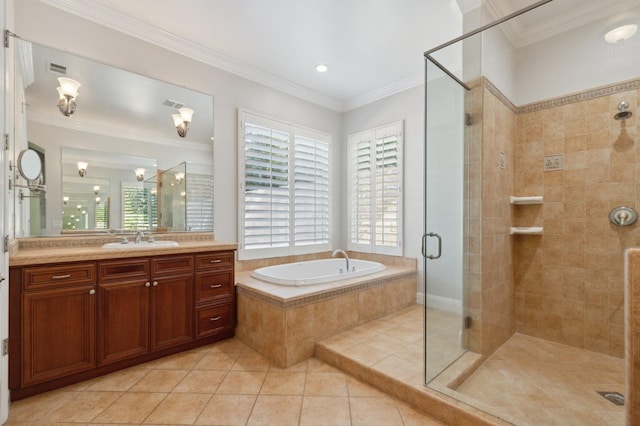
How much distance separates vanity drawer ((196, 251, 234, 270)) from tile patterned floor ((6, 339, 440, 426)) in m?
0.78

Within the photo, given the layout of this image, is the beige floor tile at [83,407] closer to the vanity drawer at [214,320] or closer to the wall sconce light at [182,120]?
the vanity drawer at [214,320]

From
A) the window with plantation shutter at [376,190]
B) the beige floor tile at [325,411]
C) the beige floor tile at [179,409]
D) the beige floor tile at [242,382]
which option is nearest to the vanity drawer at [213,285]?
the beige floor tile at [242,382]

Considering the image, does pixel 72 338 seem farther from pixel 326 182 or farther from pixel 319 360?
pixel 326 182

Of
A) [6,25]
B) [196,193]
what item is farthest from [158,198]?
[6,25]

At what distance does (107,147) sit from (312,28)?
6.87 ft

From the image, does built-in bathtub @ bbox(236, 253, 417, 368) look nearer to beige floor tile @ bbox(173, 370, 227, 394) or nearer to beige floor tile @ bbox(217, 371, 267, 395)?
beige floor tile @ bbox(217, 371, 267, 395)

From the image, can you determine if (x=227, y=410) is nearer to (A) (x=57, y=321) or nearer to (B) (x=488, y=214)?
(A) (x=57, y=321)

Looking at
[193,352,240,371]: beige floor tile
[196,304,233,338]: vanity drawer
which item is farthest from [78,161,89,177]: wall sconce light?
[193,352,240,371]: beige floor tile

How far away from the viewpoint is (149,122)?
282 cm

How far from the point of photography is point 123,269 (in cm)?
223

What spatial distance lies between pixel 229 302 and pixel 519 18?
10.8ft

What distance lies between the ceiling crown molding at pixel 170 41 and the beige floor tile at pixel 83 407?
9.27 feet

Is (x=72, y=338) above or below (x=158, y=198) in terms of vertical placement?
below

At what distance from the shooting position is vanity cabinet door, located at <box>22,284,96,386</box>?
1.85 metres
